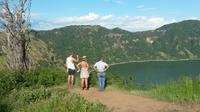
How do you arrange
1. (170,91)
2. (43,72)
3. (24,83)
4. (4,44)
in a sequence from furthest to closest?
(4,44) → (43,72) → (24,83) → (170,91)

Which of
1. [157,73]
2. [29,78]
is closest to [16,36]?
[29,78]

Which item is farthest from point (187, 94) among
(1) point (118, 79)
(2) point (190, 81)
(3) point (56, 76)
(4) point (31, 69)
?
(4) point (31, 69)

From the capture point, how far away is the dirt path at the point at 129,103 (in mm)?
15211

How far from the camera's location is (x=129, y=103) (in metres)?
16.5

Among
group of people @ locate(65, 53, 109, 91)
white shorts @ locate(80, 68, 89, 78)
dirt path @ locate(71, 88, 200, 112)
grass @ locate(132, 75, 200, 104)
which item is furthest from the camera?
white shorts @ locate(80, 68, 89, 78)

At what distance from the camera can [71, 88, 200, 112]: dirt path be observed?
15211 mm

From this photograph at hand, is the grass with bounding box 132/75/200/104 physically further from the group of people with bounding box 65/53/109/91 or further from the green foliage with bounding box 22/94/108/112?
the green foliage with bounding box 22/94/108/112

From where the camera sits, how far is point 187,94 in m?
16.6

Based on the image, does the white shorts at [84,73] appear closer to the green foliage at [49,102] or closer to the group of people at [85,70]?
the group of people at [85,70]

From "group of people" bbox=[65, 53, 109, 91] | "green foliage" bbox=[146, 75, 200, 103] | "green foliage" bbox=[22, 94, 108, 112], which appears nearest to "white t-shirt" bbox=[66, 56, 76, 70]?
"group of people" bbox=[65, 53, 109, 91]

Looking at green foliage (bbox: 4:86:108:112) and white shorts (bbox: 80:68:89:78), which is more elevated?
white shorts (bbox: 80:68:89:78)

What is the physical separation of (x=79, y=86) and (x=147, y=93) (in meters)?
4.19

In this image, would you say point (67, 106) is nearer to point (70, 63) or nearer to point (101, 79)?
point (101, 79)

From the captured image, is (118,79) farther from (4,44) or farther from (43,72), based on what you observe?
(4,44)
